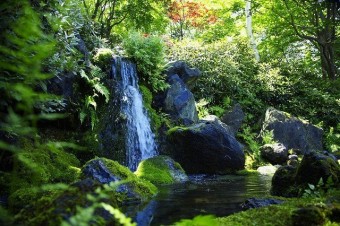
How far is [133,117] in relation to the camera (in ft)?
38.0

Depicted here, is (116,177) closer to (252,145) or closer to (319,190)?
(319,190)

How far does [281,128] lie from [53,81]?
10167mm

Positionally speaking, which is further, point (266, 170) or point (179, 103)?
point (179, 103)

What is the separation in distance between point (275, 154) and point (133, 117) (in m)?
5.91

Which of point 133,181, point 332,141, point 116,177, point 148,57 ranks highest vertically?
point 148,57

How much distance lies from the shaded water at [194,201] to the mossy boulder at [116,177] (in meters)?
0.29

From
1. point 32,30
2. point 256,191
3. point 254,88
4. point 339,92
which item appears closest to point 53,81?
point 256,191

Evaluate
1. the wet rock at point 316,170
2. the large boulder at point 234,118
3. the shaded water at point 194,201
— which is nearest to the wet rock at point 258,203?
the shaded water at point 194,201

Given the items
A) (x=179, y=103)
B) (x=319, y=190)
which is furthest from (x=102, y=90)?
(x=319, y=190)

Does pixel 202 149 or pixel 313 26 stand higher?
pixel 313 26

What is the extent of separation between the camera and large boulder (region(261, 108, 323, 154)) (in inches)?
614

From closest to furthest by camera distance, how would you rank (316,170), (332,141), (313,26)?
1. (316,170)
2. (313,26)
3. (332,141)

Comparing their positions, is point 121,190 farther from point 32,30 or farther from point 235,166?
point 235,166

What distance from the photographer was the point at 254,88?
18.5 m
